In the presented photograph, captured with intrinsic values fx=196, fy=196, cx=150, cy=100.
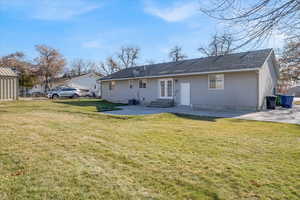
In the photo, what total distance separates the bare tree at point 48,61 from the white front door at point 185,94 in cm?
3281

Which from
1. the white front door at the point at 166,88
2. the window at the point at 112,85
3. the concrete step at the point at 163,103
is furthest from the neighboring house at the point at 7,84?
the white front door at the point at 166,88

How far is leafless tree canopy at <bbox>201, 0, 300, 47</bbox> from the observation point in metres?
3.72

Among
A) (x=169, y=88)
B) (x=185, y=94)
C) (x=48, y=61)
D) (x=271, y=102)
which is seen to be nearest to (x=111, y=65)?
(x=48, y=61)

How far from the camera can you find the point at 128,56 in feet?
153

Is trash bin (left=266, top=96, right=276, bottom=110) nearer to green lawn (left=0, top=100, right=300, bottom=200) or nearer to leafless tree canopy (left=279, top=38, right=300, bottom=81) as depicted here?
green lawn (left=0, top=100, right=300, bottom=200)

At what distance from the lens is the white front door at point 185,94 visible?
15.0m

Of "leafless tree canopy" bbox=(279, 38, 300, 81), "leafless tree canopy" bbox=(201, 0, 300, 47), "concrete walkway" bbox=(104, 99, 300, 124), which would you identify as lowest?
"concrete walkway" bbox=(104, 99, 300, 124)

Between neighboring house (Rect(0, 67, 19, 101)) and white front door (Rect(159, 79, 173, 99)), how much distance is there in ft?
46.6

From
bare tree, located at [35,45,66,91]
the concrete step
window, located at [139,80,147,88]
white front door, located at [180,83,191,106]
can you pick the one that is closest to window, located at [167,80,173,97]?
the concrete step

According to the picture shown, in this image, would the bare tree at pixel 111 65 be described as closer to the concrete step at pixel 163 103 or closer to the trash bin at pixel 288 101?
the concrete step at pixel 163 103

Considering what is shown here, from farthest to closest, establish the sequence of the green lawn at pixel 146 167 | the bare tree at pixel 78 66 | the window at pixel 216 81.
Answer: the bare tree at pixel 78 66
the window at pixel 216 81
the green lawn at pixel 146 167

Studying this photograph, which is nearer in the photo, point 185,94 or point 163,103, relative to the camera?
point 185,94

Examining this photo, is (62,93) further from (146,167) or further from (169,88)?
(146,167)

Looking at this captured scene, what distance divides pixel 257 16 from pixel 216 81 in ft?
32.3
